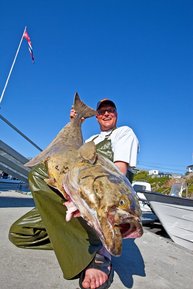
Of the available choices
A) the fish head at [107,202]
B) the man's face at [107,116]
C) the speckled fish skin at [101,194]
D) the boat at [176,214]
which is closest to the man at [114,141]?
the man's face at [107,116]

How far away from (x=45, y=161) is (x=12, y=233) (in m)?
0.95

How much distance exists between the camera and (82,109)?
3041 mm

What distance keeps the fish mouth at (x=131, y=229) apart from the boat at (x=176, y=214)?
414 cm

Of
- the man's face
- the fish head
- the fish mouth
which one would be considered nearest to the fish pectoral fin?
the fish head

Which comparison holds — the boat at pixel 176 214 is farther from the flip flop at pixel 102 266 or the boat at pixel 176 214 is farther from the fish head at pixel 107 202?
the fish head at pixel 107 202

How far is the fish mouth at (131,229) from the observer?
4.27 ft

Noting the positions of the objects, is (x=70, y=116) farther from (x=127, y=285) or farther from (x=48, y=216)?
(x=127, y=285)

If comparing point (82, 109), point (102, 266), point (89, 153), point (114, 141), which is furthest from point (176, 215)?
point (89, 153)

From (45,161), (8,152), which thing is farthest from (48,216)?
(8,152)

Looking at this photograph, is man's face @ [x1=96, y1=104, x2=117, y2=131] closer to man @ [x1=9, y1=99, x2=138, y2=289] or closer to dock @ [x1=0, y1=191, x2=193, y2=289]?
man @ [x1=9, y1=99, x2=138, y2=289]

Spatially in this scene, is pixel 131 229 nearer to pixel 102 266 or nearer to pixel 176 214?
pixel 102 266

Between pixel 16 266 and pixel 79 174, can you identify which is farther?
pixel 16 266

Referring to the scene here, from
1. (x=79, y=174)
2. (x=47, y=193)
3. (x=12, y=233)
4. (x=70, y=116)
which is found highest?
(x=70, y=116)

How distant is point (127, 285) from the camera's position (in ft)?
6.31
